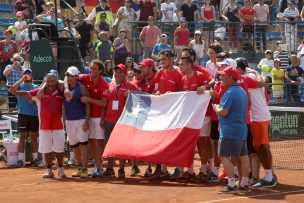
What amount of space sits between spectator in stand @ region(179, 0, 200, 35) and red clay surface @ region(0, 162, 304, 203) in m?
11.6

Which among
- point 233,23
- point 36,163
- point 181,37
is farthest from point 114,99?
point 233,23

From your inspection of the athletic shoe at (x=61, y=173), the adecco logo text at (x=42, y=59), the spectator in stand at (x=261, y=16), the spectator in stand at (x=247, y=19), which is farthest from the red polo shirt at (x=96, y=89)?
the spectator in stand at (x=261, y=16)

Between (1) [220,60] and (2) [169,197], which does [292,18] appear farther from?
(2) [169,197]

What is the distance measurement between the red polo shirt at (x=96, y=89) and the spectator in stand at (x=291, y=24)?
516 inches

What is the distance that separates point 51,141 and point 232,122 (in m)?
4.10

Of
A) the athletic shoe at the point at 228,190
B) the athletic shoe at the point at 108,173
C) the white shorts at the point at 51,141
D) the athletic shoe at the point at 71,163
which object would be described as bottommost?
the athletic shoe at the point at 71,163

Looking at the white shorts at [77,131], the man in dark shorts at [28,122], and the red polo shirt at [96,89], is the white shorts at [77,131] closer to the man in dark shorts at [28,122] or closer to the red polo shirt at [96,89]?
the red polo shirt at [96,89]

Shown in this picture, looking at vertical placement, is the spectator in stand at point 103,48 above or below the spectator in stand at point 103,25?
below

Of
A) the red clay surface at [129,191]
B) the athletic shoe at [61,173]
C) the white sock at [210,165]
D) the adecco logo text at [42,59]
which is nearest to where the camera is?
the red clay surface at [129,191]

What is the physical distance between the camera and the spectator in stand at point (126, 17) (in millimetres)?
26391

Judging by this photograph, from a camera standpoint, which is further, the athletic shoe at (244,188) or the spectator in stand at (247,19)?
the spectator in stand at (247,19)

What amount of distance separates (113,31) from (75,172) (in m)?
9.92

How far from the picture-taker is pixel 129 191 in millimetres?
14266

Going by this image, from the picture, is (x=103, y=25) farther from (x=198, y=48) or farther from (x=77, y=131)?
(x=77, y=131)
